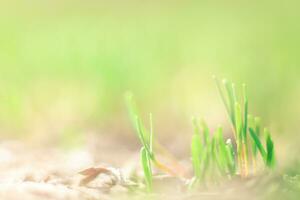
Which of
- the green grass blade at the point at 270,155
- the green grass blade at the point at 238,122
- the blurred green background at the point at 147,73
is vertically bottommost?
the green grass blade at the point at 270,155

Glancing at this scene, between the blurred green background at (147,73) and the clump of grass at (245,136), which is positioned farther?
the blurred green background at (147,73)

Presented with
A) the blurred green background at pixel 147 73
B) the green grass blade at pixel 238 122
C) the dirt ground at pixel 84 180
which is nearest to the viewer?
the dirt ground at pixel 84 180

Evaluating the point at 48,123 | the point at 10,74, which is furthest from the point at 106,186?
the point at 10,74

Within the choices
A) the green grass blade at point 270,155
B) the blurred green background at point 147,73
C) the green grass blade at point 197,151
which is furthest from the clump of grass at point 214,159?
the blurred green background at point 147,73

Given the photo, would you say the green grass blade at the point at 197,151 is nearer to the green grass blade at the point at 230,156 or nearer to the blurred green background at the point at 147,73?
the green grass blade at the point at 230,156

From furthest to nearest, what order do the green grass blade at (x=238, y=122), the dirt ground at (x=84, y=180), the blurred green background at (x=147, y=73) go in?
the blurred green background at (x=147, y=73) → the green grass blade at (x=238, y=122) → the dirt ground at (x=84, y=180)

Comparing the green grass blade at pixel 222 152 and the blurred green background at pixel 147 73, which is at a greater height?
the blurred green background at pixel 147 73

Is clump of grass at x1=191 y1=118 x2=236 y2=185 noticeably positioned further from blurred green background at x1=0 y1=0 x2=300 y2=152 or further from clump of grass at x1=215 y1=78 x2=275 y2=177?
blurred green background at x1=0 y1=0 x2=300 y2=152

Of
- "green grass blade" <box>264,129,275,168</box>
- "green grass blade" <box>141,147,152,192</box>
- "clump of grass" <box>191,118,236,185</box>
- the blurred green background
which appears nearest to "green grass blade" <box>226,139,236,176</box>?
"clump of grass" <box>191,118,236,185</box>

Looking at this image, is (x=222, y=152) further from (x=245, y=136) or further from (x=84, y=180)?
(x=84, y=180)
